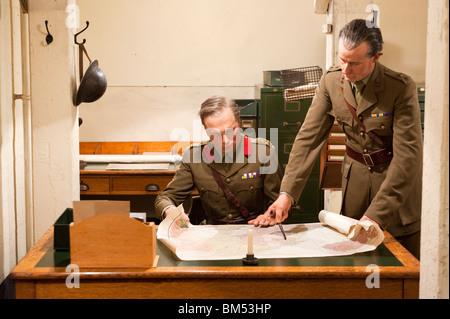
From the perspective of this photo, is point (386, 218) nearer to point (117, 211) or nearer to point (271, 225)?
point (271, 225)

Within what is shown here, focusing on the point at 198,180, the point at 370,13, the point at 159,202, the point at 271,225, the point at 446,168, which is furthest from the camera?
the point at 370,13

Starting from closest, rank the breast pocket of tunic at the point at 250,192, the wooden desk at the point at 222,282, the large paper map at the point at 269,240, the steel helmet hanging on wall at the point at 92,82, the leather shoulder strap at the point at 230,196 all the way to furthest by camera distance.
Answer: the wooden desk at the point at 222,282 < the large paper map at the point at 269,240 < the leather shoulder strap at the point at 230,196 < the breast pocket of tunic at the point at 250,192 < the steel helmet hanging on wall at the point at 92,82

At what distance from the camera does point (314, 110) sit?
9.14 feet

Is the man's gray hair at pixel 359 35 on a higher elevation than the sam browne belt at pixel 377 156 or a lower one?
higher

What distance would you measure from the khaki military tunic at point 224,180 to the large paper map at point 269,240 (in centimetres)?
54

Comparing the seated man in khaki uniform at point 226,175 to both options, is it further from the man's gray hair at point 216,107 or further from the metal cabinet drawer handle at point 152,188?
the metal cabinet drawer handle at point 152,188

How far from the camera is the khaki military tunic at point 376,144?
245 cm

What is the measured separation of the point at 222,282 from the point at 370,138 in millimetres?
1054

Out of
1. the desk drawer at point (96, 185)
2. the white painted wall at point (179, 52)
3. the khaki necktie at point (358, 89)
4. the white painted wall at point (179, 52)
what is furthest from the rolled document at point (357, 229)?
the white painted wall at point (179, 52)

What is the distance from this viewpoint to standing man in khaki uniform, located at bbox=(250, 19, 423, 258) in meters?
2.44

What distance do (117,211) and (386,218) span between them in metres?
1.18

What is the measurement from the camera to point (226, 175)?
10.6 feet

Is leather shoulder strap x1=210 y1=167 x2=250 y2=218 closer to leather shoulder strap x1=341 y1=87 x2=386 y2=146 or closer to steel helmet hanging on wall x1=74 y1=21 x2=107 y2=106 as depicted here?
leather shoulder strap x1=341 y1=87 x2=386 y2=146
